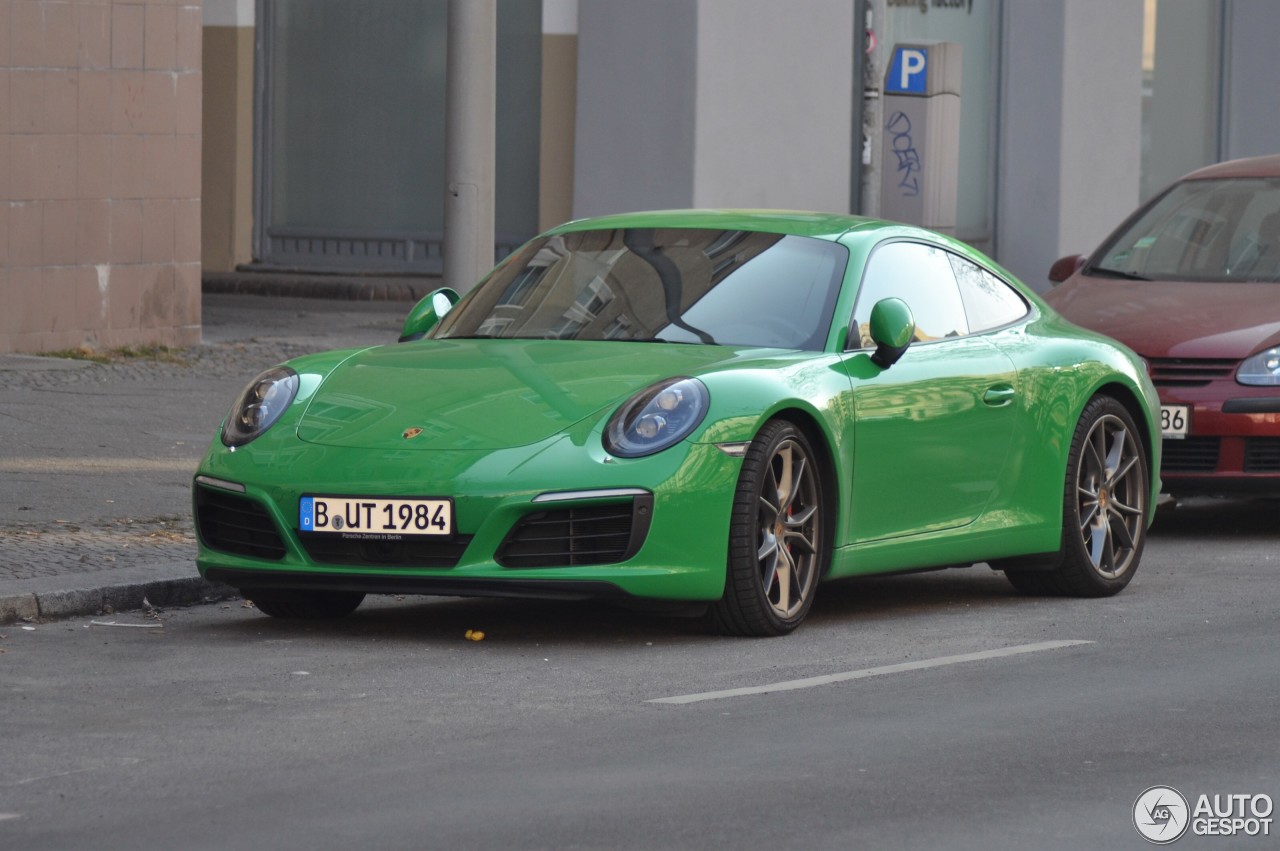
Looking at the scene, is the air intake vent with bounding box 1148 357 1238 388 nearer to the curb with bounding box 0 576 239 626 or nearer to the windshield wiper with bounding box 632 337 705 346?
the windshield wiper with bounding box 632 337 705 346

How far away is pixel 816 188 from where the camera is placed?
71.6 ft

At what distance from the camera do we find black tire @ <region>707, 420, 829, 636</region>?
745cm

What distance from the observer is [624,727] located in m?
6.22

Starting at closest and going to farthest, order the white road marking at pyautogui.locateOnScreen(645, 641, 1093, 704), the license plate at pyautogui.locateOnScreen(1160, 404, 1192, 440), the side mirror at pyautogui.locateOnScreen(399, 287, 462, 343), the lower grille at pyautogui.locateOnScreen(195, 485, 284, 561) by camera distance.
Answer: the white road marking at pyautogui.locateOnScreen(645, 641, 1093, 704)
the lower grille at pyautogui.locateOnScreen(195, 485, 284, 561)
the side mirror at pyautogui.locateOnScreen(399, 287, 462, 343)
the license plate at pyautogui.locateOnScreen(1160, 404, 1192, 440)

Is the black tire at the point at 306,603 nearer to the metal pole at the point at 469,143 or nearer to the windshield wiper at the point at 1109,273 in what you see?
the metal pole at the point at 469,143

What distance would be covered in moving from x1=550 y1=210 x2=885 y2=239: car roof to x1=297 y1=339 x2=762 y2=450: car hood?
0.74 metres

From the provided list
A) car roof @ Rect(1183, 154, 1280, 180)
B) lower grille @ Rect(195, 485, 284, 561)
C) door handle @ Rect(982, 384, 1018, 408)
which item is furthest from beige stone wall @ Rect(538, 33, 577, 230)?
lower grille @ Rect(195, 485, 284, 561)

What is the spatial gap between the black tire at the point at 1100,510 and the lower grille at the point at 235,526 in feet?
9.23

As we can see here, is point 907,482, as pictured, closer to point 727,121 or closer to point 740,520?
point 740,520

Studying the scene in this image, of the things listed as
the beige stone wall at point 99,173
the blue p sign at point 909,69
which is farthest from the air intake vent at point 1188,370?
the beige stone wall at point 99,173

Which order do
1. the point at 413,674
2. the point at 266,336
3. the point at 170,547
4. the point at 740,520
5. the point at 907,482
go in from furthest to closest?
the point at 266,336, the point at 170,547, the point at 907,482, the point at 740,520, the point at 413,674

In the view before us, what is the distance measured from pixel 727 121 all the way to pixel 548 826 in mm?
15997

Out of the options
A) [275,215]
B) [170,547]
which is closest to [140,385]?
[170,547]

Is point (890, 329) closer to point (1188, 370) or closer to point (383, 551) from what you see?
point (383, 551)
